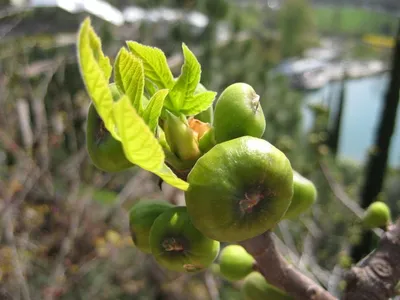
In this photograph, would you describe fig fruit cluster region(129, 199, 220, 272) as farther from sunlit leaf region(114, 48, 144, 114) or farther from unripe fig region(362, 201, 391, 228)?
unripe fig region(362, 201, 391, 228)

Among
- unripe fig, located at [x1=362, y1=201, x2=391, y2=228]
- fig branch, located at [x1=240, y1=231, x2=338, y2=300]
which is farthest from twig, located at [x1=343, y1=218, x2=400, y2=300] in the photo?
unripe fig, located at [x1=362, y1=201, x2=391, y2=228]

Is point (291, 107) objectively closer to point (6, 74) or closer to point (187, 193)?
point (6, 74)

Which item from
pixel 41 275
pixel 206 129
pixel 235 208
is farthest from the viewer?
pixel 41 275

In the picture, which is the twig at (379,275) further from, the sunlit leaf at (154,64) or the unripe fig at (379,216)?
the sunlit leaf at (154,64)

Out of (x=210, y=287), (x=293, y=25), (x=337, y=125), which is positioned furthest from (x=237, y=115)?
(x=293, y=25)

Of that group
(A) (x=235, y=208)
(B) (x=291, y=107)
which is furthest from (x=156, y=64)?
(B) (x=291, y=107)
